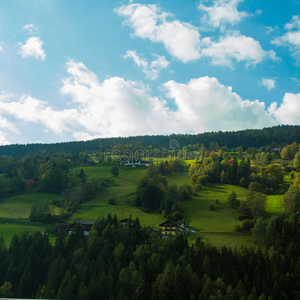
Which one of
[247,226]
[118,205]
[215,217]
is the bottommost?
[215,217]

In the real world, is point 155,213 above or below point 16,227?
above

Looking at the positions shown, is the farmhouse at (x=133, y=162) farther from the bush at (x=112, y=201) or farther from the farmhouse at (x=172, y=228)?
the farmhouse at (x=172, y=228)

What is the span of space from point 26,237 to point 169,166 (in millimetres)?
73926

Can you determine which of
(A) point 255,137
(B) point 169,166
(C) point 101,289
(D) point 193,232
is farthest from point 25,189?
(A) point 255,137

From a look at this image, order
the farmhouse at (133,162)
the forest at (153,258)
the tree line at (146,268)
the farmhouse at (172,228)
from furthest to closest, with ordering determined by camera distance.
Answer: the farmhouse at (133,162) < the farmhouse at (172,228) < the forest at (153,258) < the tree line at (146,268)

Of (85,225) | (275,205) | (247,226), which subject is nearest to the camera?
(247,226)

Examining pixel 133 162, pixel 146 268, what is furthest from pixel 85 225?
pixel 133 162

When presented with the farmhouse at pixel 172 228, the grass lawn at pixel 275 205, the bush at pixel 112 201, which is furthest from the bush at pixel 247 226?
the bush at pixel 112 201

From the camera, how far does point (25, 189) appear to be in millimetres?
106062

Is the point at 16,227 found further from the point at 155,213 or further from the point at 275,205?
the point at 275,205

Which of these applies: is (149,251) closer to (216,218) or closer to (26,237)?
(26,237)

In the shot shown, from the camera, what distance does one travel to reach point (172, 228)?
64.0 meters

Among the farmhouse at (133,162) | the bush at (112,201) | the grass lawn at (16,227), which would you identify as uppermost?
the farmhouse at (133,162)

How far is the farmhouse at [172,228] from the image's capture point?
206ft
